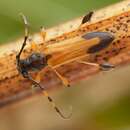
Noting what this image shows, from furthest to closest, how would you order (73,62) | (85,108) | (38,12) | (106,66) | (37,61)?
(38,12), (37,61), (85,108), (73,62), (106,66)

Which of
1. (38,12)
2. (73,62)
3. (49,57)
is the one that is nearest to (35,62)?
(49,57)

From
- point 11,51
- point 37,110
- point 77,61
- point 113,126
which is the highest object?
point 11,51

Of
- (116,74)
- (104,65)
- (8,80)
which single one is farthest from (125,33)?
(8,80)

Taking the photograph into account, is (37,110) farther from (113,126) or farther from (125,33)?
(125,33)

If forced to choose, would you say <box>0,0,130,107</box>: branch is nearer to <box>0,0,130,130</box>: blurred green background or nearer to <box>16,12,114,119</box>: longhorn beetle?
<box>16,12,114,119</box>: longhorn beetle

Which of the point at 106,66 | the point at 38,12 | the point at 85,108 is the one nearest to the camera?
the point at 106,66

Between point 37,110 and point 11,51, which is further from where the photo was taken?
point 37,110

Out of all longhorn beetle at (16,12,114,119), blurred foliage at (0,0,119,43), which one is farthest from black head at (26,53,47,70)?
blurred foliage at (0,0,119,43)

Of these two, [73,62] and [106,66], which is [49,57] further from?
[106,66]

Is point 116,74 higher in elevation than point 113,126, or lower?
higher
